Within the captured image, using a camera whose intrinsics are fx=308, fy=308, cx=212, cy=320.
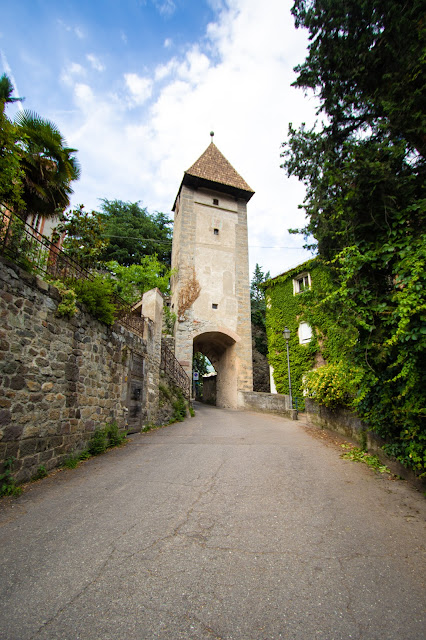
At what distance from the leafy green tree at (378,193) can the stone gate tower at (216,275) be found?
40.1 ft

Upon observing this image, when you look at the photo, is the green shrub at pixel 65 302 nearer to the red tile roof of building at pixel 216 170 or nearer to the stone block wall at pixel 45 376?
the stone block wall at pixel 45 376

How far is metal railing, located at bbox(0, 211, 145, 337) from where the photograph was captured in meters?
4.30

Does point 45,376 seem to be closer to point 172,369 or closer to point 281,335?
point 172,369

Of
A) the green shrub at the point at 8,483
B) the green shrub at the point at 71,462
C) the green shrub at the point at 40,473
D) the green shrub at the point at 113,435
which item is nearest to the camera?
the green shrub at the point at 8,483

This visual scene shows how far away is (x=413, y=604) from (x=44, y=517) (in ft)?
10.8

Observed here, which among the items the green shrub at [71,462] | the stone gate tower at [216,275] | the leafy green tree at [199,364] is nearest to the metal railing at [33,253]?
the green shrub at [71,462]

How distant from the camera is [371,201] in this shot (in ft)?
13.8

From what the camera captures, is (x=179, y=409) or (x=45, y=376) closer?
(x=45, y=376)

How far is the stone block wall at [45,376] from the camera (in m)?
3.94

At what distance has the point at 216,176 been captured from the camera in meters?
19.9

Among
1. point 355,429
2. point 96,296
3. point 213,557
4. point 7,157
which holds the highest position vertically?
point 7,157

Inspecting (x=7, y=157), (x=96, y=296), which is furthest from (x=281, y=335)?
(x=7, y=157)

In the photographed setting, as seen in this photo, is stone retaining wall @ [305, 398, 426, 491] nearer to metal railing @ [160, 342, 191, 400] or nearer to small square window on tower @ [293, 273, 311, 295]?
metal railing @ [160, 342, 191, 400]

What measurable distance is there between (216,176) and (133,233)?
879 cm
